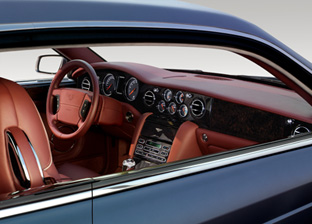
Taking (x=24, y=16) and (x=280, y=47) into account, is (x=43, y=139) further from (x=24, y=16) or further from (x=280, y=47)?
(x=280, y=47)

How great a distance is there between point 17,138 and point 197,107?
65.3 inches

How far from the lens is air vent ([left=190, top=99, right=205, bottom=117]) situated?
2967 millimetres

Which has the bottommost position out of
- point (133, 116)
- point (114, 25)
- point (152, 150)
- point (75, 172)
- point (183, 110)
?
point (75, 172)

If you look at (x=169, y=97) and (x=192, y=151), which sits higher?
(x=169, y=97)

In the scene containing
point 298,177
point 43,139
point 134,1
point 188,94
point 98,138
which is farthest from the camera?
point 98,138

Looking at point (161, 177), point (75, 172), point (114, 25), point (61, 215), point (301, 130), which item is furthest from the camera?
point (75, 172)

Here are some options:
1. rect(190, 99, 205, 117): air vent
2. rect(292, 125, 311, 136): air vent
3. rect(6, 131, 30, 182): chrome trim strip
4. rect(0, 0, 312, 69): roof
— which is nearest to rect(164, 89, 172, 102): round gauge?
rect(190, 99, 205, 117): air vent

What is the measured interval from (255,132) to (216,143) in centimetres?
39

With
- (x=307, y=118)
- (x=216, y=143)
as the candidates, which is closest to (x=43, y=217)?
(x=307, y=118)

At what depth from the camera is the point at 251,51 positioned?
156 centimetres

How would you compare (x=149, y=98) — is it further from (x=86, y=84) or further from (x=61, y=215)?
(x=61, y=215)

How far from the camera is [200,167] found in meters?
1.40

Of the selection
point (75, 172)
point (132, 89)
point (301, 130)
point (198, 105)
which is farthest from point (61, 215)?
point (132, 89)

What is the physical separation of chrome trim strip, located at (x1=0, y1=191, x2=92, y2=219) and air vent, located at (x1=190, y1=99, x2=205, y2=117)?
1.89m
